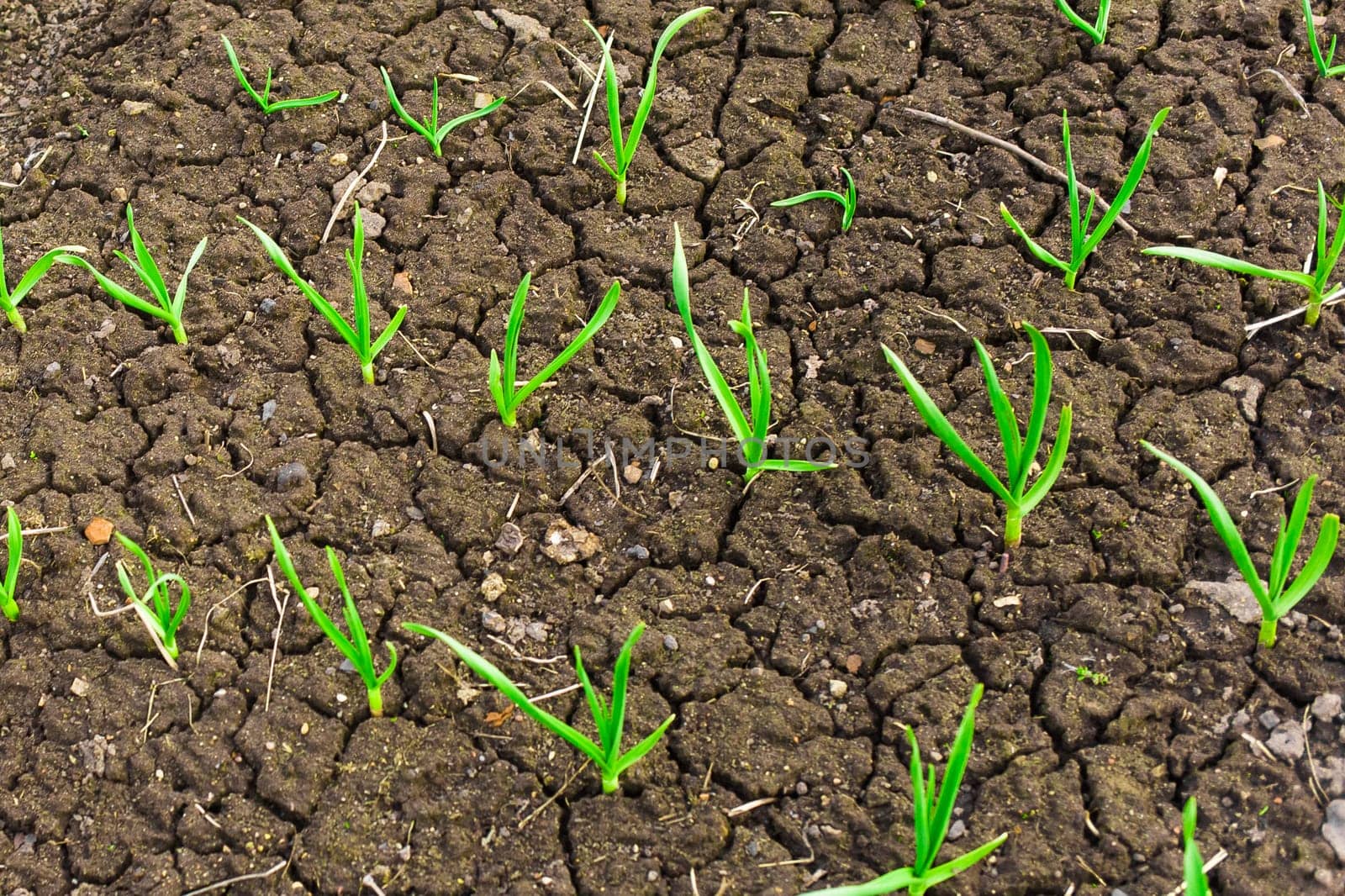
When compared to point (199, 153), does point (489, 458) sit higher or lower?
lower

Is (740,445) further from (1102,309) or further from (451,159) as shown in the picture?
(451,159)

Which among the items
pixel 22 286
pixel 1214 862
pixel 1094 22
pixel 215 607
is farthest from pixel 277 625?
pixel 1094 22

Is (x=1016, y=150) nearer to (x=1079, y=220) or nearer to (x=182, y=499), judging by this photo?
(x=1079, y=220)

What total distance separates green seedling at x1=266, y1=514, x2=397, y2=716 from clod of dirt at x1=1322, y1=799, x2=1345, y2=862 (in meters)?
1.59

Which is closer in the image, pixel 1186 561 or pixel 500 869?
pixel 500 869

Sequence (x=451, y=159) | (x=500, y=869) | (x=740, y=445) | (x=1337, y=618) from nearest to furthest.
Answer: (x=500, y=869) < (x=1337, y=618) < (x=740, y=445) < (x=451, y=159)

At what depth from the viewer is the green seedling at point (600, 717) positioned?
181cm

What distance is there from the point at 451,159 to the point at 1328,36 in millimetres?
2292

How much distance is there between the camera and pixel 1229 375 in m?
2.52

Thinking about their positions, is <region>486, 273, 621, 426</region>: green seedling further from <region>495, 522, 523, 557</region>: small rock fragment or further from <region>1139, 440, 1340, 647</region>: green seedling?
<region>1139, 440, 1340, 647</region>: green seedling

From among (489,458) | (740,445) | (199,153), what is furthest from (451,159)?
(740,445)

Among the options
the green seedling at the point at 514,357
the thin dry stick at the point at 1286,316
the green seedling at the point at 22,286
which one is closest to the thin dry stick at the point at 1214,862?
the thin dry stick at the point at 1286,316

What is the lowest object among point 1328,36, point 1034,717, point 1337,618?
point 1034,717

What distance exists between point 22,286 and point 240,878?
1405 millimetres
